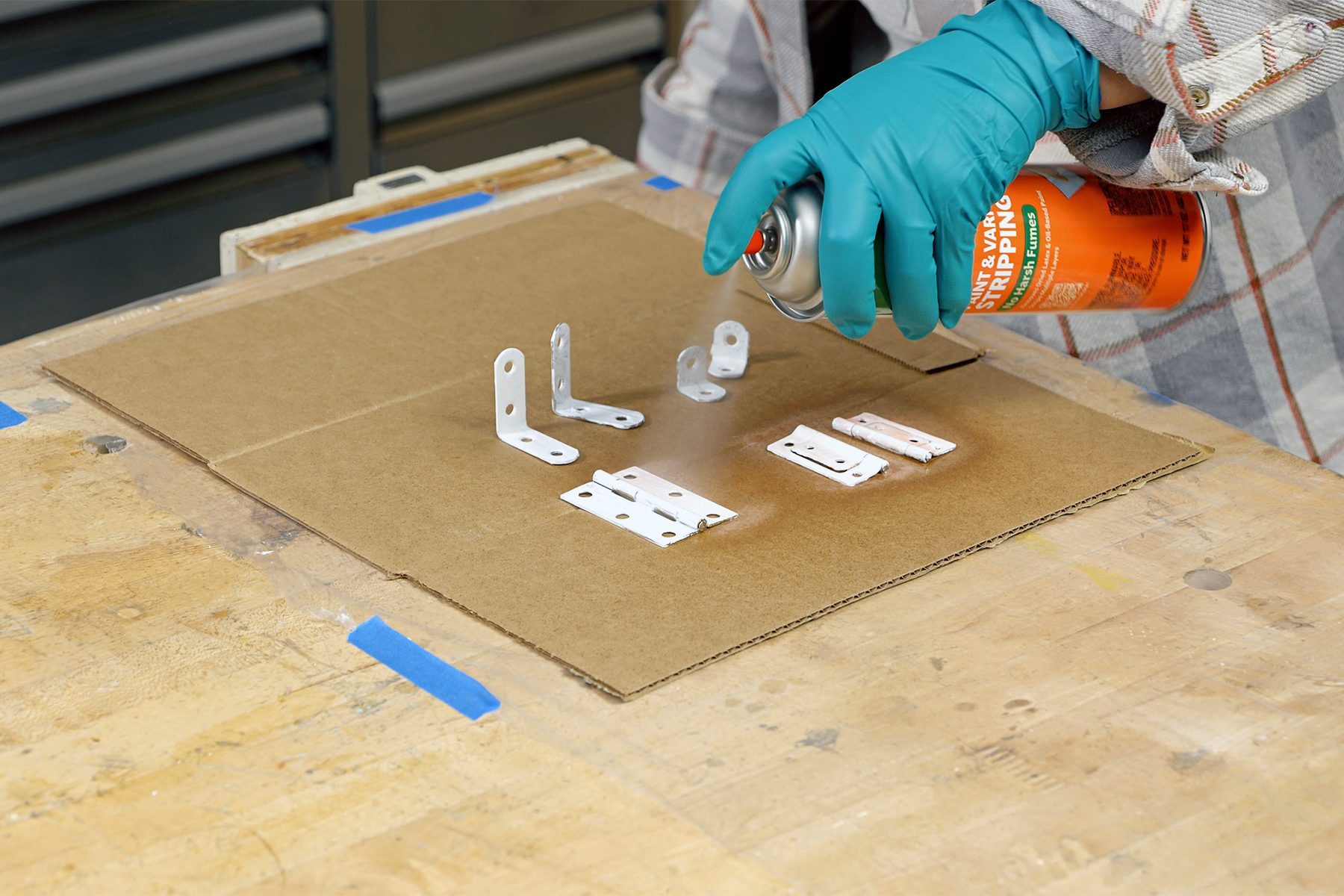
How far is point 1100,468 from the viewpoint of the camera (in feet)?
3.21

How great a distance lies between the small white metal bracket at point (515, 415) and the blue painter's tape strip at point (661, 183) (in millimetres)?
435

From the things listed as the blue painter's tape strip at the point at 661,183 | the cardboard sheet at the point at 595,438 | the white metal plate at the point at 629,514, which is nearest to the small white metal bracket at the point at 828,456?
the cardboard sheet at the point at 595,438

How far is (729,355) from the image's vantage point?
1088 millimetres

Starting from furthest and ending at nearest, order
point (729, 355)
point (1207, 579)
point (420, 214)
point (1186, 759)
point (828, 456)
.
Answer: point (420, 214), point (729, 355), point (828, 456), point (1207, 579), point (1186, 759)

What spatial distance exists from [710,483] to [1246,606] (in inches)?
12.7

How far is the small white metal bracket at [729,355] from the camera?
1082mm

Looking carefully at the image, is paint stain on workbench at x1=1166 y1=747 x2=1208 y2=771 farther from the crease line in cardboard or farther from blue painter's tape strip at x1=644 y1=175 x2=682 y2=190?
blue painter's tape strip at x1=644 y1=175 x2=682 y2=190

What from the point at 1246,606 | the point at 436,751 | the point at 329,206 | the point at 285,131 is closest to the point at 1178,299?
the point at 1246,606

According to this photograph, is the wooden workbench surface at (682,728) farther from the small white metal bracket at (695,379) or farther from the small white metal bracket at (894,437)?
the small white metal bracket at (695,379)

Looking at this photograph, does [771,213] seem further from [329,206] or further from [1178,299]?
[329,206]

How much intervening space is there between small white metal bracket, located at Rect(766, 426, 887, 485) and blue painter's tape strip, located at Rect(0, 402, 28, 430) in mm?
494

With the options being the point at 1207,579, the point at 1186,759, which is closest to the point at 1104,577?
the point at 1207,579

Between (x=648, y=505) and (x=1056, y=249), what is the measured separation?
313 mm

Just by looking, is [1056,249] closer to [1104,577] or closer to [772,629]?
[1104,577]
